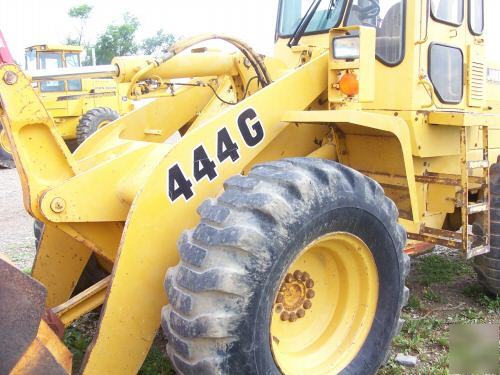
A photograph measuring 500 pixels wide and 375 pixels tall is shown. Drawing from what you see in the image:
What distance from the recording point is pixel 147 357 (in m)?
3.64

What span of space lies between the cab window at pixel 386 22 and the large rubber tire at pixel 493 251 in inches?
53.9

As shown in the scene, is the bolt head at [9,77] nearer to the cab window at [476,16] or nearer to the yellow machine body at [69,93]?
the cab window at [476,16]

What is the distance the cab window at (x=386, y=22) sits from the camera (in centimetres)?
395

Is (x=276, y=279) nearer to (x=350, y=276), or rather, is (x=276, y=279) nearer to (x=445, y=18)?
(x=350, y=276)

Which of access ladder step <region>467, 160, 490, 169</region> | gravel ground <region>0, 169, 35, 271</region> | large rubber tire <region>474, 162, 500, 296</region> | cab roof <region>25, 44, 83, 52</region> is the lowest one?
gravel ground <region>0, 169, 35, 271</region>

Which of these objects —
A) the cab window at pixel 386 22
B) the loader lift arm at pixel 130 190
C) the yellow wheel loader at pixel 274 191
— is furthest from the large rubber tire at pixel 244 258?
the cab window at pixel 386 22

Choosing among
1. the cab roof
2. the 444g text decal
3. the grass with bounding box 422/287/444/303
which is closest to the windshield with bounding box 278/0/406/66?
the 444g text decal

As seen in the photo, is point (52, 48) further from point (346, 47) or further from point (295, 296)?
point (295, 296)

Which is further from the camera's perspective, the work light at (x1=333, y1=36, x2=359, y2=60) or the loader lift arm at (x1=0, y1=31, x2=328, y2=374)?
the work light at (x1=333, y1=36, x2=359, y2=60)

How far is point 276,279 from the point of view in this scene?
2596 millimetres

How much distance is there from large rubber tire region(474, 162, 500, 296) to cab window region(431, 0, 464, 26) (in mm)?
1232

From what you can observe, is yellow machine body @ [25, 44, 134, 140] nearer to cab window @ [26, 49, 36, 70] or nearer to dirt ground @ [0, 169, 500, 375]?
cab window @ [26, 49, 36, 70]

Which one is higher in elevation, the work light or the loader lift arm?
the work light

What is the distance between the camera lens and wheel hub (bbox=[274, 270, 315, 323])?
297cm
